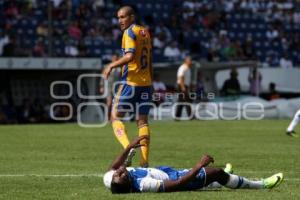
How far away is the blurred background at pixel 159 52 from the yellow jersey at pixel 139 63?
16026mm

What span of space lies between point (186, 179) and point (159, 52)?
84.4 ft

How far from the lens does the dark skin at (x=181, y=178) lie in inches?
382

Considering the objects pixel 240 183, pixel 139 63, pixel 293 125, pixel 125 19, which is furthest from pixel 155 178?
pixel 293 125

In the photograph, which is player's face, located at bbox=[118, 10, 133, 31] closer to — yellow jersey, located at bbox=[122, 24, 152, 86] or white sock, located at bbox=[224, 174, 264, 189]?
yellow jersey, located at bbox=[122, 24, 152, 86]

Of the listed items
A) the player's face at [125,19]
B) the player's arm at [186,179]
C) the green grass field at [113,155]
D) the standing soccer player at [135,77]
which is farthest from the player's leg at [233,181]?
the player's face at [125,19]

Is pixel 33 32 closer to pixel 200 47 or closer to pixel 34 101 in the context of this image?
pixel 34 101

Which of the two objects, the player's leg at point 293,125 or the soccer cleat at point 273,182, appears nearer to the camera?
the soccer cleat at point 273,182

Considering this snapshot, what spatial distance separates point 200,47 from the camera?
37.2m

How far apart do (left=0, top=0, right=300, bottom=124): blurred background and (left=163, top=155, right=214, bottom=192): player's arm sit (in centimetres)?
1895

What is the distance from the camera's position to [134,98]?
12836 millimetres

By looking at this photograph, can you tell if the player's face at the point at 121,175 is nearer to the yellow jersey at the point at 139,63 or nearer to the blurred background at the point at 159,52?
the yellow jersey at the point at 139,63

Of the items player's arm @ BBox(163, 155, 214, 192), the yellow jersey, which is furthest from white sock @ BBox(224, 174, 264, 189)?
the yellow jersey

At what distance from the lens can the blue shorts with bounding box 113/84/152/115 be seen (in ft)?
42.0

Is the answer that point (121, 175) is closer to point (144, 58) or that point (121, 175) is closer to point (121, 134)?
point (121, 134)
